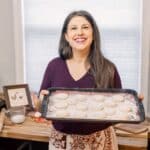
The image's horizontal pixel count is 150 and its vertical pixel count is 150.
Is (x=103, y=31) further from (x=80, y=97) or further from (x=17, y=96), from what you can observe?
Result: (x=80, y=97)

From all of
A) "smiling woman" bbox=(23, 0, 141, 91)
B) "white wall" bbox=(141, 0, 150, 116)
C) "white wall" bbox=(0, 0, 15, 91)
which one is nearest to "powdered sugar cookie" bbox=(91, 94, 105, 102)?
"smiling woman" bbox=(23, 0, 141, 91)

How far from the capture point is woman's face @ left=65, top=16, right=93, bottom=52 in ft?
5.28

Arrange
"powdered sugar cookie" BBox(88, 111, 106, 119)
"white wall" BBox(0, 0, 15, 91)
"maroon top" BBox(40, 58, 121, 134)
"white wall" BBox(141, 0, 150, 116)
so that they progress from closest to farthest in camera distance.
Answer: "powdered sugar cookie" BBox(88, 111, 106, 119), "maroon top" BBox(40, 58, 121, 134), "white wall" BBox(141, 0, 150, 116), "white wall" BBox(0, 0, 15, 91)

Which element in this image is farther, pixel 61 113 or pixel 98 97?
pixel 98 97

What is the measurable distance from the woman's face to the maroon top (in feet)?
0.44

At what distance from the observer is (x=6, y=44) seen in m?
2.75

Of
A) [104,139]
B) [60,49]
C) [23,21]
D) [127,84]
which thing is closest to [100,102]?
[104,139]

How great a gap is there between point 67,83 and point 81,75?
0.08 metres

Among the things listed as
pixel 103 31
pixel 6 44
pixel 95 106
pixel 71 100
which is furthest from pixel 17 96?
pixel 95 106

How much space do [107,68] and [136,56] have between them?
0.87m

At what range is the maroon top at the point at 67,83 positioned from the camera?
1559 millimetres

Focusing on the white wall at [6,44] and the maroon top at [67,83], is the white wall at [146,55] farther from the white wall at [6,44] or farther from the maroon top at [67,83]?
the white wall at [6,44]

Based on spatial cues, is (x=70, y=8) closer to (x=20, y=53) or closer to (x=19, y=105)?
(x=20, y=53)

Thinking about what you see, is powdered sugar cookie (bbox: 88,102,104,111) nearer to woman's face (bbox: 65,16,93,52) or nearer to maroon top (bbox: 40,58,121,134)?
maroon top (bbox: 40,58,121,134)
